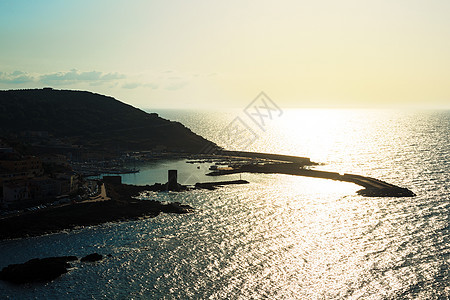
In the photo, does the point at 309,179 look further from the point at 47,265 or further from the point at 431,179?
the point at 47,265

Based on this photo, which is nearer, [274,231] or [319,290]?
[319,290]

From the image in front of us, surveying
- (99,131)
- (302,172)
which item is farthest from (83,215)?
(99,131)

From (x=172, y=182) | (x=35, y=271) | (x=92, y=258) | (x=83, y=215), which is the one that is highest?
(x=172, y=182)

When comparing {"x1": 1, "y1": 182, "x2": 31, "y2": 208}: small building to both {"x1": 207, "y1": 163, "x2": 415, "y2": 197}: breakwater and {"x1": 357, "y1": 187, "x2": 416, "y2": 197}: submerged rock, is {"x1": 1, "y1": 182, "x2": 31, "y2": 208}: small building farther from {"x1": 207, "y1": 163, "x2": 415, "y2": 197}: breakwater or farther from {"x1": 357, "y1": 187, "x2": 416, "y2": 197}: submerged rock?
{"x1": 357, "y1": 187, "x2": 416, "y2": 197}: submerged rock

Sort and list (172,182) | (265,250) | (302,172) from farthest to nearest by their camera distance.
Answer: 1. (302,172)
2. (172,182)
3. (265,250)

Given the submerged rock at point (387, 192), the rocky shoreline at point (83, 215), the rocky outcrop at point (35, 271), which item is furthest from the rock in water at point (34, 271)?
the submerged rock at point (387, 192)

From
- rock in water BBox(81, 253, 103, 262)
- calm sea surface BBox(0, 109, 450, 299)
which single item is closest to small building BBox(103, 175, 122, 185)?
calm sea surface BBox(0, 109, 450, 299)

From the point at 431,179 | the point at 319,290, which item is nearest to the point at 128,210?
the point at 319,290

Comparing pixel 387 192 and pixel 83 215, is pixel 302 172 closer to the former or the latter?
pixel 387 192
